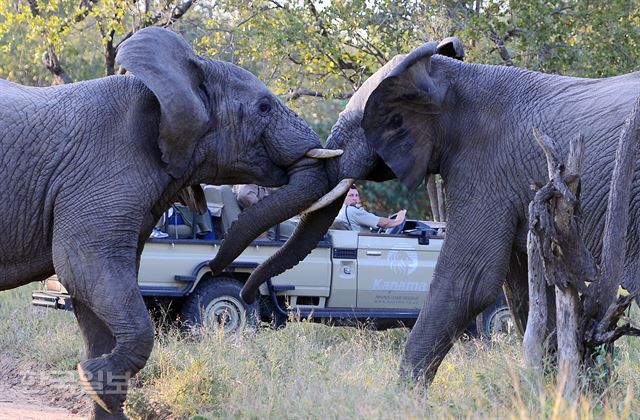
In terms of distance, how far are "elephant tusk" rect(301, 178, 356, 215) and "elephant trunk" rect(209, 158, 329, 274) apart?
48 millimetres

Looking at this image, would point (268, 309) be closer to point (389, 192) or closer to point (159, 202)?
point (159, 202)

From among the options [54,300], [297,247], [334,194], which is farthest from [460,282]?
[54,300]

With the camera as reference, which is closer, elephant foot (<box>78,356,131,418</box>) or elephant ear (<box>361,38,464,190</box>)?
elephant foot (<box>78,356,131,418</box>)

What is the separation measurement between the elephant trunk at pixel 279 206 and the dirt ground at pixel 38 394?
165 centimetres

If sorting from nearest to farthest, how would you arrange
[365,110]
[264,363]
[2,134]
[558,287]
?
[558,287] < [2,134] < [365,110] < [264,363]

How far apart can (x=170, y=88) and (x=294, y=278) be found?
5.08m

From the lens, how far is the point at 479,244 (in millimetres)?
7398

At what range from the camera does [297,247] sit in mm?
8367

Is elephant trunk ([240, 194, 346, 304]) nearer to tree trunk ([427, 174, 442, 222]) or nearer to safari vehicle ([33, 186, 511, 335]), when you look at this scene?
safari vehicle ([33, 186, 511, 335])

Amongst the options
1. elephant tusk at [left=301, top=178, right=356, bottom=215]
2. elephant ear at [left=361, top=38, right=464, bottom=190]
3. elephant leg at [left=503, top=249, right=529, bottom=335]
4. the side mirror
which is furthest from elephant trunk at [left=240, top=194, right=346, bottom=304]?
the side mirror


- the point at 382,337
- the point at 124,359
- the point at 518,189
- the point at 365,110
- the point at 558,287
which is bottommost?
the point at 382,337

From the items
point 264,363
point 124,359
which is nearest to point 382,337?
point 264,363

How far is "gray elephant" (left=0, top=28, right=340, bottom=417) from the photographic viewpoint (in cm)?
664

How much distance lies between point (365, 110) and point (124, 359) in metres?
2.43
